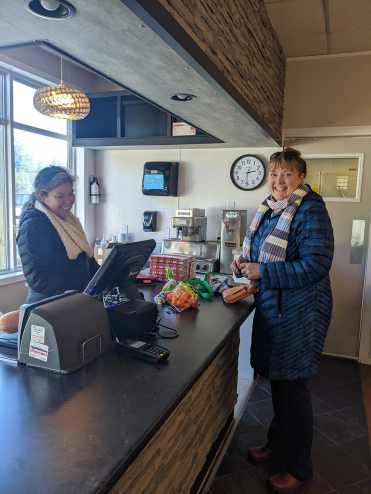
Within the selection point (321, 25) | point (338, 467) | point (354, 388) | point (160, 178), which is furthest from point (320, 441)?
point (321, 25)

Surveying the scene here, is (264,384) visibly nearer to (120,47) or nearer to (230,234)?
(230,234)

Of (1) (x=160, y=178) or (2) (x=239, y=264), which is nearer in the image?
(2) (x=239, y=264)

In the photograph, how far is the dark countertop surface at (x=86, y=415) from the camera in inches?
31.1

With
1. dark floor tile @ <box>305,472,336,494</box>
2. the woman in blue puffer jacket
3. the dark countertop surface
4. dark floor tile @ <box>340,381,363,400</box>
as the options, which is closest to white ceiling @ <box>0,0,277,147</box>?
the woman in blue puffer jacket

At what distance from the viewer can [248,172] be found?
3.82 meters

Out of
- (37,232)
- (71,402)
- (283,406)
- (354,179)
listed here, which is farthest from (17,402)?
(354,179)

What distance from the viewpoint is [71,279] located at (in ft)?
7.53

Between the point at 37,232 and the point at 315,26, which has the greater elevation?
the point at 315,26

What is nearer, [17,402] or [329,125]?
[17,402]

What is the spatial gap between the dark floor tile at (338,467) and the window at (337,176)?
2.27m

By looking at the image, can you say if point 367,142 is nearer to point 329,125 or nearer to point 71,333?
point 329,125

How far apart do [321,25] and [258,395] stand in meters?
2.94

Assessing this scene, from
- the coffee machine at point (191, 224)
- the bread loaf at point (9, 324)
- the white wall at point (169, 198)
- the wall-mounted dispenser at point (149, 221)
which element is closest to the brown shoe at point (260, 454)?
the bread loaf at point (9, 324)

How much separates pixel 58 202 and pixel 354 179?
9.11 feet
